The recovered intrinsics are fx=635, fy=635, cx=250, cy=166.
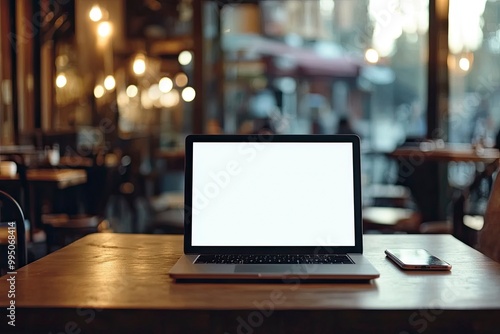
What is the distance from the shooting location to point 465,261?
1.37 meters

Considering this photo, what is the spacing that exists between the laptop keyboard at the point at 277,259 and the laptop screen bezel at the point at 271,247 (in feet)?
0.06

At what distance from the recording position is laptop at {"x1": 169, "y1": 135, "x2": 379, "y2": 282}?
137 centimetres

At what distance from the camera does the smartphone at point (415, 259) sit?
128cm

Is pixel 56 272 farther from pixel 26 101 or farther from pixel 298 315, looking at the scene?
pixel 26 101

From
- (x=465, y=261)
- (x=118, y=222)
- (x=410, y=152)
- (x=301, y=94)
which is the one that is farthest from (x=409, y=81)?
(x=465, y=261)

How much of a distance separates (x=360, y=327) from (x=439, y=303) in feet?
0.46

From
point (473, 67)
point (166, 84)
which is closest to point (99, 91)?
point (166, 84)

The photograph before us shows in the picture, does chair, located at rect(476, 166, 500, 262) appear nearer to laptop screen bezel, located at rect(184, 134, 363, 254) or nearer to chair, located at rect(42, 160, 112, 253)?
laptop screen bezel, located at rect(184, 134, 363, 254)

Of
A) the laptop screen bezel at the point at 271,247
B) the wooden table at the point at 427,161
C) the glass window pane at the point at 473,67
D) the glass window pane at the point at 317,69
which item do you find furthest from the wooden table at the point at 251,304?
the glass window pane at the point at 317,69

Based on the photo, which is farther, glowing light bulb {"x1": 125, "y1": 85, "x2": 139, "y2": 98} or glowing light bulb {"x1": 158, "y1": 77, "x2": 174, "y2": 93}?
glowing light bulb {"x1": 125, "y1": 85, "x2": 139, "y2": 98}

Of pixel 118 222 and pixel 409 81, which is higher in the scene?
pixel 409 81

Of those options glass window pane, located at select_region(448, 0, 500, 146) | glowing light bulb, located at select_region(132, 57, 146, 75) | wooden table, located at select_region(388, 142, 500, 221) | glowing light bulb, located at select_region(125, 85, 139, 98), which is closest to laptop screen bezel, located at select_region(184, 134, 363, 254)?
wooden table, located at select_region(388, 142, 500, 221)

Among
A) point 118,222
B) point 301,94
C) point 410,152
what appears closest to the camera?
point 410,152

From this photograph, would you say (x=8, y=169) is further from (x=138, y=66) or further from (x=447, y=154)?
(x=138, y=66)
